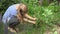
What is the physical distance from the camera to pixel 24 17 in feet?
21.0

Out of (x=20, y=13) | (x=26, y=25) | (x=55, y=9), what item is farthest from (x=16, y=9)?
(x=55, y=9)

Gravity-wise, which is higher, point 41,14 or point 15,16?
point 15,16

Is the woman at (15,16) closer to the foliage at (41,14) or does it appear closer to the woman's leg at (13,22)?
the woman's leg at (13,22)

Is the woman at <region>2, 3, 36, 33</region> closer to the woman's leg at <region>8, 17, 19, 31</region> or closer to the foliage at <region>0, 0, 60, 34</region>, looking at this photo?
the woman's leg at <region>8, 17, 19, 31</region>

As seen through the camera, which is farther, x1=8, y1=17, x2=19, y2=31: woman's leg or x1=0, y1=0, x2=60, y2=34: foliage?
x1=0, y1=0, x2=60, y2=34: foliage

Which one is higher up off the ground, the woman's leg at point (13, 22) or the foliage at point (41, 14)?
the woman's leg at point (13, 22)

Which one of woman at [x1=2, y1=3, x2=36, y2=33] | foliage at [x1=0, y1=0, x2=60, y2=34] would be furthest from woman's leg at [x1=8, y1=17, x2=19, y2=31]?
foliage at [x1=0, y1=0, x2=60, y2=34]

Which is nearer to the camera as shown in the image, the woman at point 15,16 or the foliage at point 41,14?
the woman at point 15,16

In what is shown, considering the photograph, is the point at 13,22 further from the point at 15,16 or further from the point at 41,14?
the point at 41,14

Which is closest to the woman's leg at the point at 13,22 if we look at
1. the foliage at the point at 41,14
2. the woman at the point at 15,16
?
the woman at the point at 15,16

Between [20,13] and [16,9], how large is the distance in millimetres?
136

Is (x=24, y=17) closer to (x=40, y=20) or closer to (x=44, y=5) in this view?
(x=40, y=20)

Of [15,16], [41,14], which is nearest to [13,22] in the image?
[15,16]

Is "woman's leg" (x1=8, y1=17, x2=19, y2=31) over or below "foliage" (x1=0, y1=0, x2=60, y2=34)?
over
